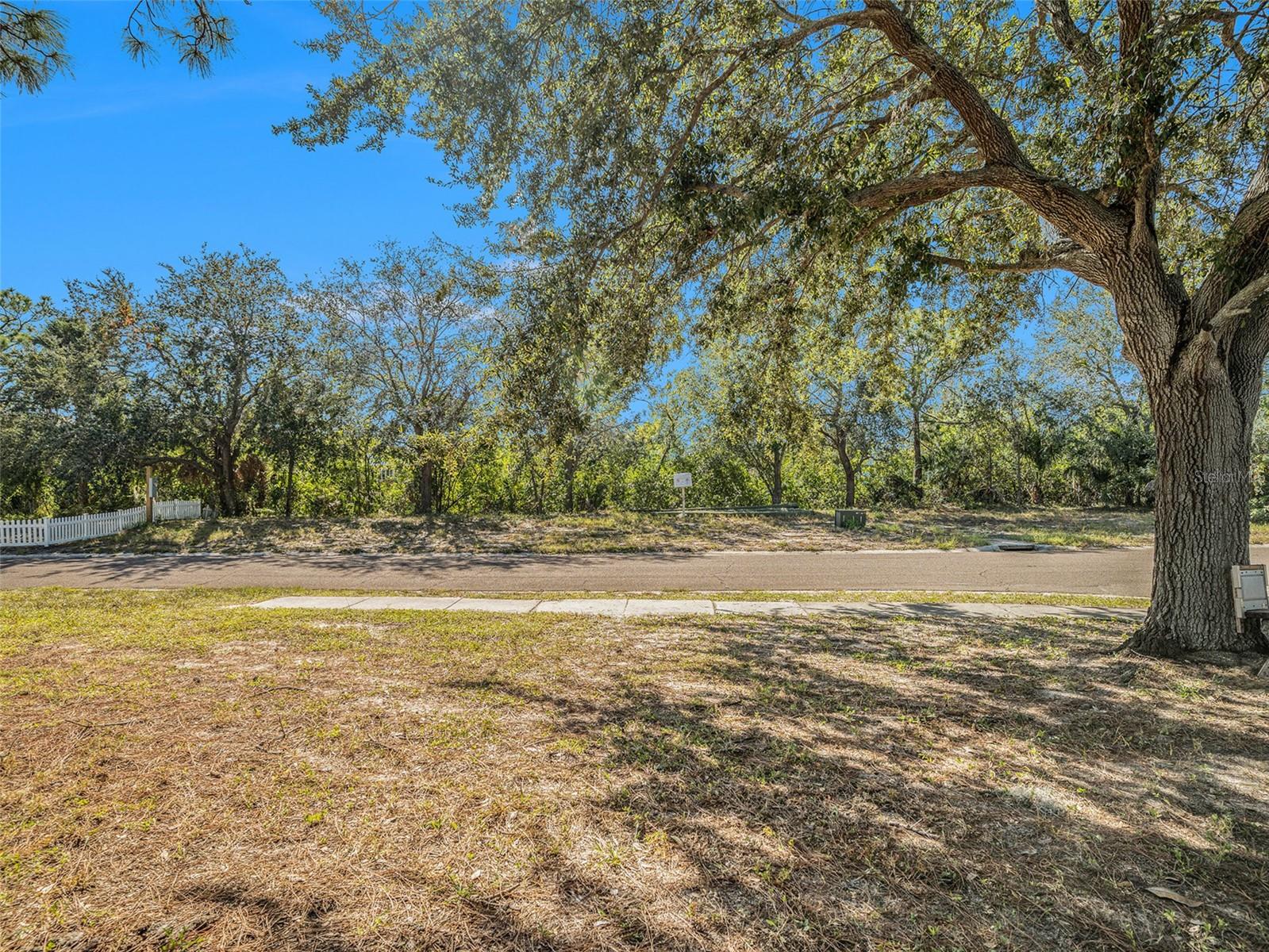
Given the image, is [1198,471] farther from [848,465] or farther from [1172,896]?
[848,465]

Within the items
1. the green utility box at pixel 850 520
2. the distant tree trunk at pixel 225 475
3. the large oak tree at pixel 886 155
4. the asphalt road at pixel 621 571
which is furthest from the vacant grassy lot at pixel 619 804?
the distant tree trunk at pixel 225 475

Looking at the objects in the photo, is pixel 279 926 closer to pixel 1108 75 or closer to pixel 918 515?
pixel 1108 75

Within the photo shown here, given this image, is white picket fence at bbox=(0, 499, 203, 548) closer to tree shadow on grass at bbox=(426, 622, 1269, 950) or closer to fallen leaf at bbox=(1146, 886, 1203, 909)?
tree shadow on grass at bbox=(426, 622, 1269, 950)

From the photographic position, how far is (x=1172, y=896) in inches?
88.1

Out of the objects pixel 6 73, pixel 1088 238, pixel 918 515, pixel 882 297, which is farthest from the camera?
pixel 918 515

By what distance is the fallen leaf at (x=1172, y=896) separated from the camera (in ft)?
7.20

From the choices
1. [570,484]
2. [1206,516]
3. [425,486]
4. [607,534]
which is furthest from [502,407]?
[570,484]

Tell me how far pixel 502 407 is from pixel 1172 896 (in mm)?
6529

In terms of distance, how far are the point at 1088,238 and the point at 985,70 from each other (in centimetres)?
232

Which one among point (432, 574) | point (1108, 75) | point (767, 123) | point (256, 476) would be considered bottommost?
point (432, 574)

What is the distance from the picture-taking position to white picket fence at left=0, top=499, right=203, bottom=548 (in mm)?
17078

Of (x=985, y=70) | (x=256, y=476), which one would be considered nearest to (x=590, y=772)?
(x=985, y=70)

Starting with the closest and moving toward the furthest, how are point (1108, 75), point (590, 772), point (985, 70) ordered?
point (590, 772) < point (1108, 75) < point (985, 70)

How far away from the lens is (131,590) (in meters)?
9.49
